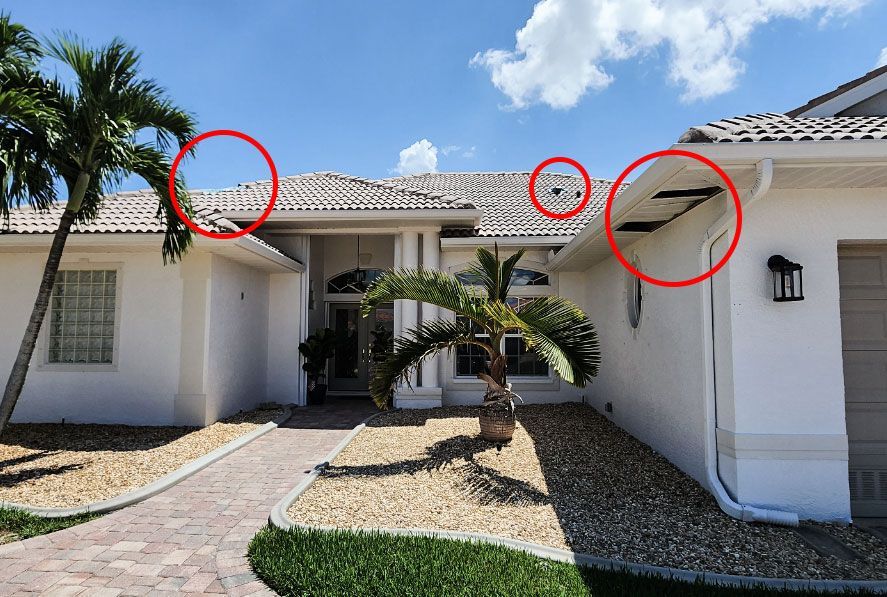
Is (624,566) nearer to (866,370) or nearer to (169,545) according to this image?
(866,370)

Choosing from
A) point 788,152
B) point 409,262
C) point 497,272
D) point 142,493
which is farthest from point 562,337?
point 409,262

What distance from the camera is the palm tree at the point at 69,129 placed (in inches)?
233

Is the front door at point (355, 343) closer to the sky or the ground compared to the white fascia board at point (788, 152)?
closer to the ground

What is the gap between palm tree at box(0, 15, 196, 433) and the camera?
5914 mm

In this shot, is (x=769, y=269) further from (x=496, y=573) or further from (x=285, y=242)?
(x=285, y=242)

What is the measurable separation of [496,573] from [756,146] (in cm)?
426

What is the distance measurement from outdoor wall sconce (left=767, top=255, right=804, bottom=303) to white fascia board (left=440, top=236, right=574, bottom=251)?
611 centimetres

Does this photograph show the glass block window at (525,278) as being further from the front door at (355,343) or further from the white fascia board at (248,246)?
the white fascia board at (248,246)

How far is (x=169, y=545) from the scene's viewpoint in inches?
172

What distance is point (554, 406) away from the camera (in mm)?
10953

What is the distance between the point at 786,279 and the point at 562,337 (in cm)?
263

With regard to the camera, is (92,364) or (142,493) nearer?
(142,493)

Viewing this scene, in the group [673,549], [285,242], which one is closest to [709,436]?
[673,549]

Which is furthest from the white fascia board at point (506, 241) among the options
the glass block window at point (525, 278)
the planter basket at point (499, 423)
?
the planter basket at point (499, 423)
